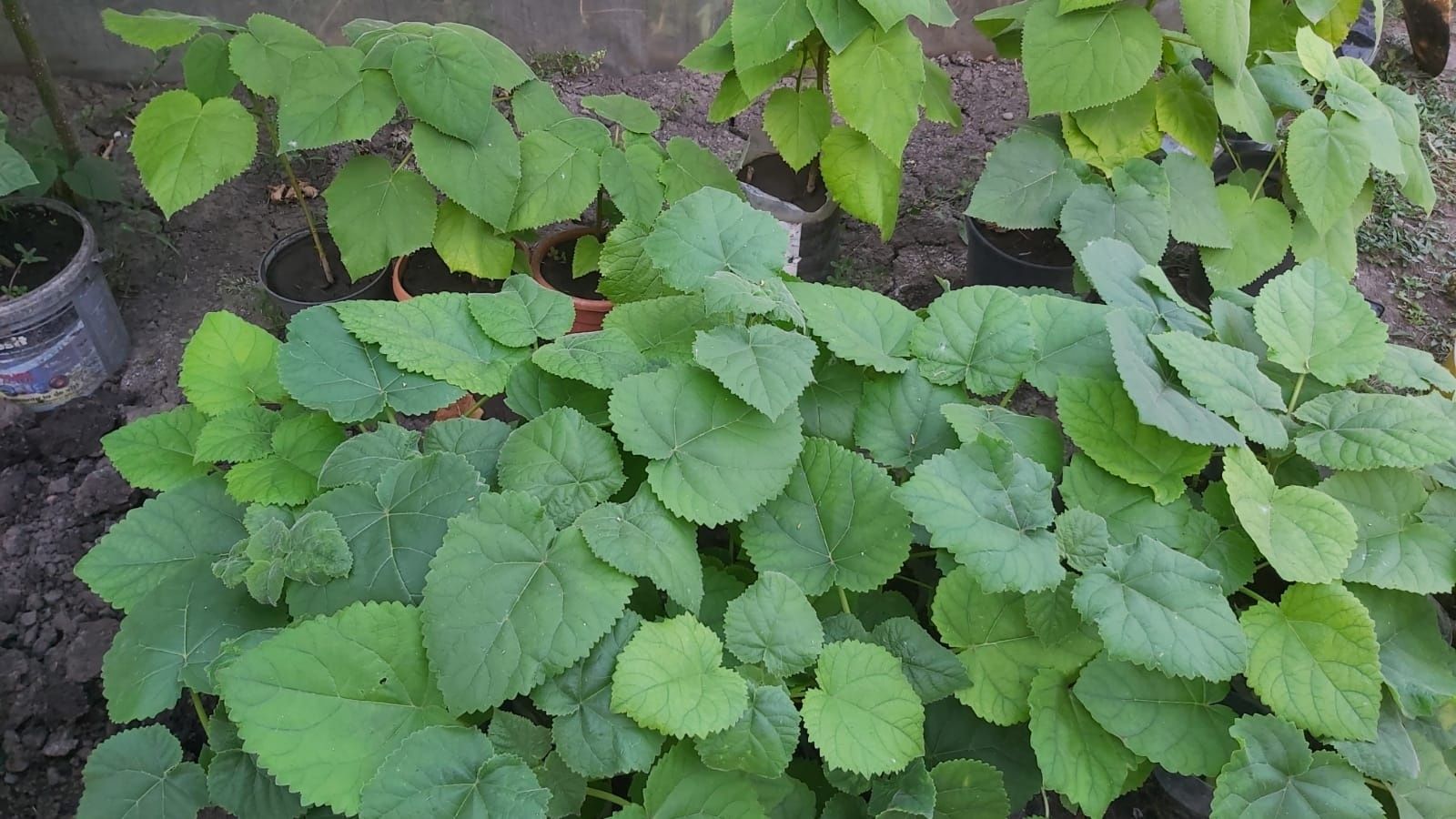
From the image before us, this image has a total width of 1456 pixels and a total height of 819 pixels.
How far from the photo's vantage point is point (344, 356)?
1.28 m

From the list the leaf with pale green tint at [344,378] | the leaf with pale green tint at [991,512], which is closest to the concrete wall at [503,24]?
the leaf with pale green tint at [344,378]

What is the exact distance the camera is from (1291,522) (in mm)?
1140

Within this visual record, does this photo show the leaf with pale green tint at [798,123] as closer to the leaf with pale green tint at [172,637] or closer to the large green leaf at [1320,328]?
the large green leaf at [1320,328]

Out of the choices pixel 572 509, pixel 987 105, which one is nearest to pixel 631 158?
pixel 572 509

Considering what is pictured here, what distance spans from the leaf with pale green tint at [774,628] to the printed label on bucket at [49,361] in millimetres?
2133

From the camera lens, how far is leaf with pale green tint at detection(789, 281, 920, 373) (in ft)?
4.08

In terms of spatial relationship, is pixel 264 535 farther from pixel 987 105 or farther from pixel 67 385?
pixel 987 105

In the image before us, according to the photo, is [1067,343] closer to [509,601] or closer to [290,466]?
[509,601]

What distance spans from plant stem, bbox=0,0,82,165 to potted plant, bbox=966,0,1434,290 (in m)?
2.42

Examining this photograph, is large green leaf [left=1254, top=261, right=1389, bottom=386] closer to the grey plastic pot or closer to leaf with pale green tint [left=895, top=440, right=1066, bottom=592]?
leaf with pale green tint [left=895, top=440, right=1066, bottom=592]

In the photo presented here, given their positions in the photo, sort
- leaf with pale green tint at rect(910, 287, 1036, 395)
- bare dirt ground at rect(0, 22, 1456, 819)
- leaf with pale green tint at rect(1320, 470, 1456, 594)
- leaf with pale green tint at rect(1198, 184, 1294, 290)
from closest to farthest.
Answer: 1. leaf with pale green tint at rect(1320, 470, 1456, 594)
2. leaf with pale green tint at rect(910, 287, 1036, 395)
3. bare dirt ground at rect(0, 22, 1456, 819)
4. leaf with pale green tint at rect(1198, 184, 1294, 290)

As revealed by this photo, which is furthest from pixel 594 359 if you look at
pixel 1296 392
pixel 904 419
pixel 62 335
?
pixel 62 335

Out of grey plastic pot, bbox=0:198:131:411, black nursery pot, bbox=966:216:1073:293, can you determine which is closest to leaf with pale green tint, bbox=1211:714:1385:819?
black nursery pot, bbox=966:216:1073:293

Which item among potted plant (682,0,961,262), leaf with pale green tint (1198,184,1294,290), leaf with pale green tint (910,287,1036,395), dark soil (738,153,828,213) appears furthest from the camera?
dark soil (738,153,828,213)
